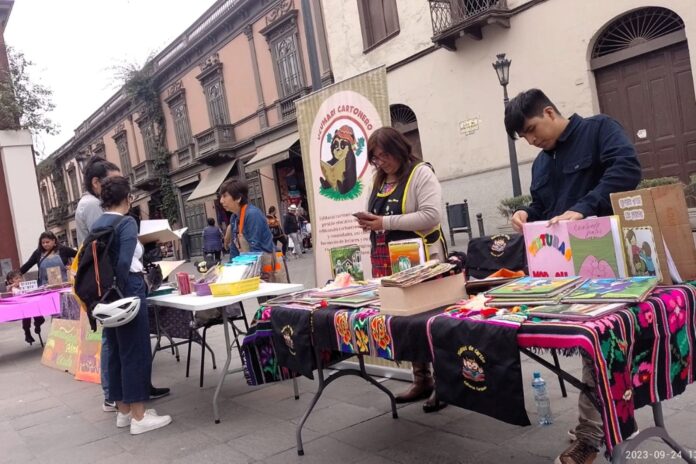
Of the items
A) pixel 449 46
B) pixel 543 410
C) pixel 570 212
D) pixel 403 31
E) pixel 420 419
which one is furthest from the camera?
pixel 403 31

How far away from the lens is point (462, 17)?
41.9ft

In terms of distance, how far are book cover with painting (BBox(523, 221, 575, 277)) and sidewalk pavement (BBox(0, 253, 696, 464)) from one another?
88cm

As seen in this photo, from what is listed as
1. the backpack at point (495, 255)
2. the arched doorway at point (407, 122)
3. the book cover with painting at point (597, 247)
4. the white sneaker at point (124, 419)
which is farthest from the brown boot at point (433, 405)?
the arched doorway at point (407, 122)

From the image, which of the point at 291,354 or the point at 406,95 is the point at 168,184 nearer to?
the point at 406,95

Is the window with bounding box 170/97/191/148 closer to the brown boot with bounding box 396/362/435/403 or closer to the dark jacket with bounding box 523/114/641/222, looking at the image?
the brown boot with bounding box 396/362/435/403

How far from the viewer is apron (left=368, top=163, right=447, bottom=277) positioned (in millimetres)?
3352

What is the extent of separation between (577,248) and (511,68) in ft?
36.5

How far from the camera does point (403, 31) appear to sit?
14461mm

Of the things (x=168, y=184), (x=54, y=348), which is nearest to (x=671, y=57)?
(x=54, y=348)

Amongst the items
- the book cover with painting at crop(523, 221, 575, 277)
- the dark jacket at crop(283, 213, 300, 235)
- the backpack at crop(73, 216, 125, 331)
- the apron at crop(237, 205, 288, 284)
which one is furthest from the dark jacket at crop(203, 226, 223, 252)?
the book cover with painting at crop(523, 221, 575, 277)

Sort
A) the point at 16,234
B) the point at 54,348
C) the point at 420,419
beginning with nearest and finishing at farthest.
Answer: the point at 420,419, the point at 54,348, the point at 16,234

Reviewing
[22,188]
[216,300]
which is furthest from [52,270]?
[22,188]

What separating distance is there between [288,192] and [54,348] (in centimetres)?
1357

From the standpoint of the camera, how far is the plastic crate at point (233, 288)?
12.6ft
